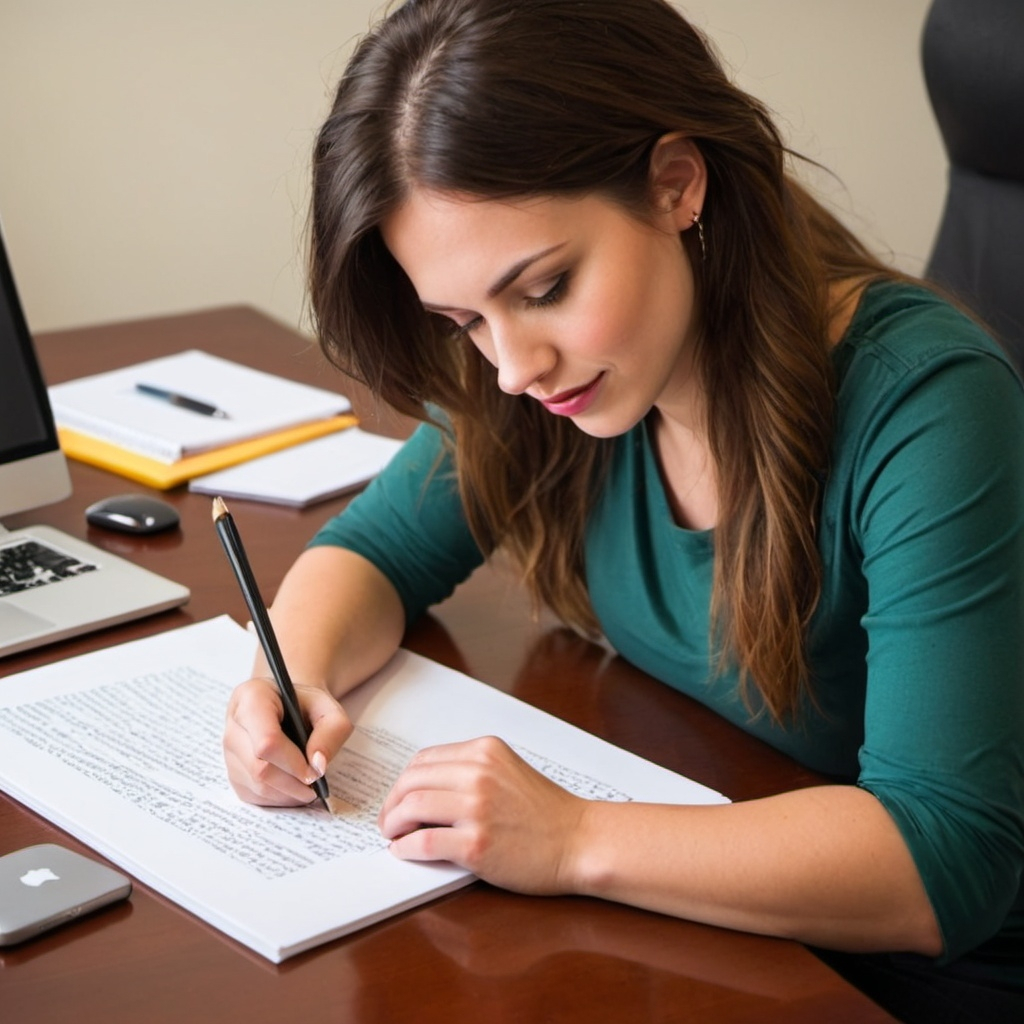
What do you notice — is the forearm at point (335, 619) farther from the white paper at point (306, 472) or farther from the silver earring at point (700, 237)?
the silver earring at point (700, 237)

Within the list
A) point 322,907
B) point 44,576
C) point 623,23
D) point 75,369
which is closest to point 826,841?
point 322,907

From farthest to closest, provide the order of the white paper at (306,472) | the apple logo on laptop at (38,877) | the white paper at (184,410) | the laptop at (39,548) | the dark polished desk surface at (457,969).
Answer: the white paper at (184,410) → the white paper at (306,472) → the laptop at (39,548) → the apple logo on laptop at (38,877) → the dark polished desk surface at (457,969)

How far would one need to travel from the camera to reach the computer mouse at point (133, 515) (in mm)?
1471

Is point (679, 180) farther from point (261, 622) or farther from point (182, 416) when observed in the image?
point (182, 416)

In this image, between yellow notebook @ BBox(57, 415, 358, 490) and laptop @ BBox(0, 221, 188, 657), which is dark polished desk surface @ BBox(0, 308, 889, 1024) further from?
yellow notebook @ BBox(57, 415, 358, 490)

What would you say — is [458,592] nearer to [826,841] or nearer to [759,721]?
[759,721]

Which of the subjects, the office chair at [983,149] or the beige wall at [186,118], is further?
the beige wall at [186,118]

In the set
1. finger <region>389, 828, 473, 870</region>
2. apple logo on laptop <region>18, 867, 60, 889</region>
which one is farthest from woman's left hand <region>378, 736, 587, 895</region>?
apple logo on laptop <region>18, 867, 60, 889</region>

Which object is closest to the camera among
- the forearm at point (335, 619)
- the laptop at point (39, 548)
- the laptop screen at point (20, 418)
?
the forearm at point (335, 619)

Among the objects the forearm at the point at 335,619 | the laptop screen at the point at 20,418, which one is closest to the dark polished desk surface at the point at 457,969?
the forearm at the point at 335,619

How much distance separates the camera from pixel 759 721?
1135 mm

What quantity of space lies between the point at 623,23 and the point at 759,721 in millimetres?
505

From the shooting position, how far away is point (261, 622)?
3.40 ft

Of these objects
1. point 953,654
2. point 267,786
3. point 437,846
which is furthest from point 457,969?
point 953,654
